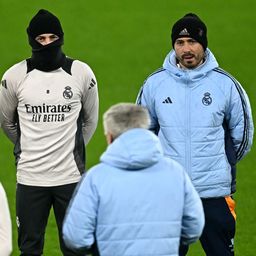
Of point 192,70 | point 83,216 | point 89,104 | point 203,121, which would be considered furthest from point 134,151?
point 89,104

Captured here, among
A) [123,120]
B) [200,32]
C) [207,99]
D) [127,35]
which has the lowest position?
[127,35]

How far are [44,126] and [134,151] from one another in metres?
1.83

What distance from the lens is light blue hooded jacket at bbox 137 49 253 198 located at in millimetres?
8859

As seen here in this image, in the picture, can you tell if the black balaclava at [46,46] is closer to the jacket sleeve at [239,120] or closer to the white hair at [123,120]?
the jacket sleeve at [239,120]

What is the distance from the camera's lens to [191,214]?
7.41 m

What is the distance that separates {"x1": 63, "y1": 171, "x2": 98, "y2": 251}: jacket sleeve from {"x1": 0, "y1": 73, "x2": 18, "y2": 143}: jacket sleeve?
6.35 ft

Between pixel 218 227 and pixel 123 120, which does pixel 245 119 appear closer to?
pixel 218 227

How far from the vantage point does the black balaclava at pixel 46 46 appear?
9.00 meters

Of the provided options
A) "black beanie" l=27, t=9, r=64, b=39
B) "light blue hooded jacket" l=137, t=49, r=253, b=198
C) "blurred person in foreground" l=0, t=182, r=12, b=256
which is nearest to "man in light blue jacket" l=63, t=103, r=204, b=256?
"blurred person in foreground" l=0, t=182, r=12, b=256

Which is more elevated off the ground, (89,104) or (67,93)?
(67,93)

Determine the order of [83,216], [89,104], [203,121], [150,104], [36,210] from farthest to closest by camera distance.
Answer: [89,104], [150,104], [36,210], [203,121], [83,216]

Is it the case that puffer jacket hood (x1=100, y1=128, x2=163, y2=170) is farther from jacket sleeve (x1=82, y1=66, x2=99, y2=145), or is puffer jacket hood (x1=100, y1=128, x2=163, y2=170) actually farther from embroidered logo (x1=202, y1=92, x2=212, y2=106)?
jacket sleeve (x1=82, y1=66, x2=99, y2=145)

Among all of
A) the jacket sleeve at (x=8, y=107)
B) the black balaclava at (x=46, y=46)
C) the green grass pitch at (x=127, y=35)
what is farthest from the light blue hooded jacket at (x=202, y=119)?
the green grass pitch at (x=127, y=35)

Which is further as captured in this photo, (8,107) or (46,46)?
(8,107)
